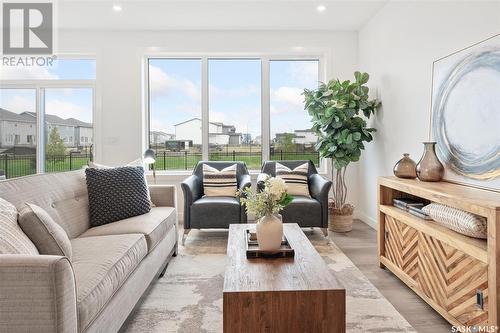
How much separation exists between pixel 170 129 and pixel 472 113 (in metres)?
3.96

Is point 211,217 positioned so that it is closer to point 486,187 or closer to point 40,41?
point 486,187

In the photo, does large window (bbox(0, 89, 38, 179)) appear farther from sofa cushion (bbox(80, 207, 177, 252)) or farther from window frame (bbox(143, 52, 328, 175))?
sofa cushion (bbox(80, 207, 177, 252))

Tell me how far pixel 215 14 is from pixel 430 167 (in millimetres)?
3239

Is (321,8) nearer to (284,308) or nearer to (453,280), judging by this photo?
(453,280)

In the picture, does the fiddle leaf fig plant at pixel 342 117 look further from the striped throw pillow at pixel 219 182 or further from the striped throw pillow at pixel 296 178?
the striped throw pillow at pixel 219 182

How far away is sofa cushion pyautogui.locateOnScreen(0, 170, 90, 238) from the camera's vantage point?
6.31ft

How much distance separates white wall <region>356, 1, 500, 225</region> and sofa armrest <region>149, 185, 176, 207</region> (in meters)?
2.54

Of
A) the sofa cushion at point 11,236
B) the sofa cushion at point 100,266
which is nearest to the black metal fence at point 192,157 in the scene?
the sofa cushion at point 100,266

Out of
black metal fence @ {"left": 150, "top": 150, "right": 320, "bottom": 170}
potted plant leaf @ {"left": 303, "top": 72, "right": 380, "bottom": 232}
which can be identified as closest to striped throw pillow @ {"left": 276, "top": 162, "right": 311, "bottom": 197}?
potted plant leaf @ {"left": 303, "top": 72, "right": 380, "bottom": 232}

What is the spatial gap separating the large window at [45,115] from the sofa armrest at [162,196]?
2.34m

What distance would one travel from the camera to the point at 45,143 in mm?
4938

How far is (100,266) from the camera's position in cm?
165

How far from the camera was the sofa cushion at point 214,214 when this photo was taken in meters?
3.61

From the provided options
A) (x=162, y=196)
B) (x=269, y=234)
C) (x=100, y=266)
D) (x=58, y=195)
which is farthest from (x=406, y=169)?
(x=58, y=195)
